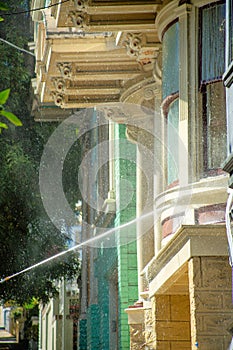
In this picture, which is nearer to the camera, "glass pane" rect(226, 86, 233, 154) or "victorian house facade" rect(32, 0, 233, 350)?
"glass pane" rect(226, 86, 233, 154)

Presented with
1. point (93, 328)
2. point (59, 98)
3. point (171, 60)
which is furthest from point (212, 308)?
point (93, 328)

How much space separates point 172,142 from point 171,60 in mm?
1162

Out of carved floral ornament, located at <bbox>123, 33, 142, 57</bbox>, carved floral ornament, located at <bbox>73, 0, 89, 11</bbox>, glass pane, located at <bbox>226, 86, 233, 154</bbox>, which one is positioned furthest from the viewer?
carved floral ornament, located at <bbox>123, 33, 142, 57</bbox>

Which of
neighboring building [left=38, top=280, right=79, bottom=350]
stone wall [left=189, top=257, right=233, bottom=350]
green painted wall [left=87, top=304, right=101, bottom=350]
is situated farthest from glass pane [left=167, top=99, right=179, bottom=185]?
neighboring building [left=38, top=280, right=79, bottom=350]

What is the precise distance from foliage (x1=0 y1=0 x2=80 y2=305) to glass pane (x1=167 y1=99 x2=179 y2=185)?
1869 cm

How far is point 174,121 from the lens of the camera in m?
17.0

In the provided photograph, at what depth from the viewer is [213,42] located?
16078 millimetres

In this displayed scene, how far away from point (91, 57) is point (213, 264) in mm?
7612

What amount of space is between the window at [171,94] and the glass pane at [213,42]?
24.6 inches

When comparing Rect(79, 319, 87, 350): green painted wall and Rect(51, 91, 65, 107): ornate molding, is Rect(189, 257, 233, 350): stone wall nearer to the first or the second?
Rect(51, 91, 65, 107): ornate molding

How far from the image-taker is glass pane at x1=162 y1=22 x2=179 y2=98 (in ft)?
55.1

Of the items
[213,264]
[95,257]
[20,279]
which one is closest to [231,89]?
[213,264]

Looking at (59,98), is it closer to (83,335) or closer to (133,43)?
(133,43)

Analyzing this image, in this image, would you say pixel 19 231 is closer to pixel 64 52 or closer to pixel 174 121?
pixel 64 52
